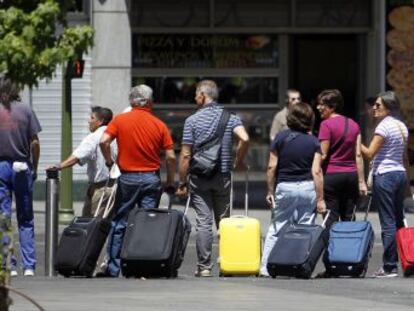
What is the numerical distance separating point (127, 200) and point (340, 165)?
2.08 m

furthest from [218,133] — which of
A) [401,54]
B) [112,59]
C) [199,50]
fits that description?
[199,50]

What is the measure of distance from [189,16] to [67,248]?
11361 mm

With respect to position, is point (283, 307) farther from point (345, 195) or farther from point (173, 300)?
point (345, 195)

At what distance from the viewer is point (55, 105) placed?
81.9 feet

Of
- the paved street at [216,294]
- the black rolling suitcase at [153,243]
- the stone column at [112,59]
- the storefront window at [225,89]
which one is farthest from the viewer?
the storefront window at [225,89]

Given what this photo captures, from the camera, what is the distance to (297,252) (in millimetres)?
14039

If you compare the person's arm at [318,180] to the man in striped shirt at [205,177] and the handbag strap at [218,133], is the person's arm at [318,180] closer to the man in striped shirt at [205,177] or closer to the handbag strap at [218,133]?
the man in striped shirt at [205,177]

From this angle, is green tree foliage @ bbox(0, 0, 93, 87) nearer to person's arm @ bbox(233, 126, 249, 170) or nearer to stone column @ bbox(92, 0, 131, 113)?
person's arm @ bbox(233, 126, 249, 170)

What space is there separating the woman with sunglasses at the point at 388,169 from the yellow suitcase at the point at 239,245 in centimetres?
→ 125

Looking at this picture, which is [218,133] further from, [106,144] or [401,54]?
[401,54]

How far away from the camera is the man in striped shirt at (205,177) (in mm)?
14609

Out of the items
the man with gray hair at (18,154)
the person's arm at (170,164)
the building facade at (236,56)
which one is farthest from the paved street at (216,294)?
the building facade at (236,56)

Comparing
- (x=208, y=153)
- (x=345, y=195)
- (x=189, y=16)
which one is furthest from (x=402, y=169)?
(x=189, y=16)

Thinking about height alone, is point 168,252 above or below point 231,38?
below
